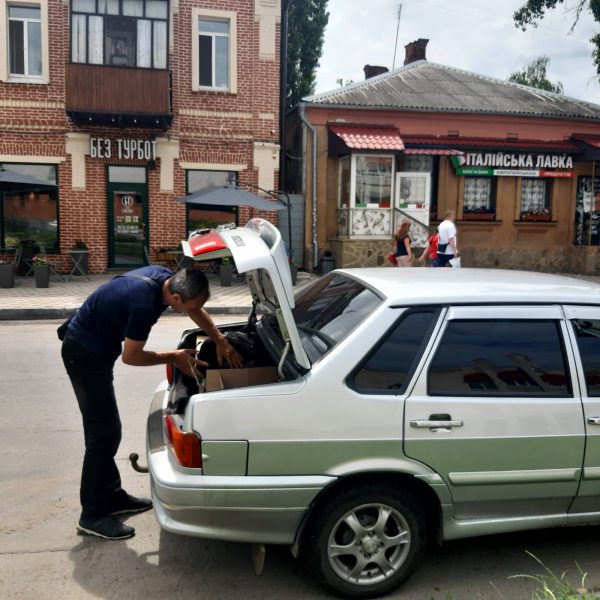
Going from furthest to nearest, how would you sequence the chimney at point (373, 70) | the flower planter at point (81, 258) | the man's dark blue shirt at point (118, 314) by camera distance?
the chimney at point (373, 70), the flower planter at point (81, 258), the man's dark blue shirt at point (118, 314)

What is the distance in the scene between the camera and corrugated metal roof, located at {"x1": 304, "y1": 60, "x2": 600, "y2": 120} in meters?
18.5

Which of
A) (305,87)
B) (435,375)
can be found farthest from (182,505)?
(305,87)

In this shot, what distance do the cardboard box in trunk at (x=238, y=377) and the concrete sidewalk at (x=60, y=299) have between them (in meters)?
8.68

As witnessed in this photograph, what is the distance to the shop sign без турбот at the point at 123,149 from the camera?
16.8 meters

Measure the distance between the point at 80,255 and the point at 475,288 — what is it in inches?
579

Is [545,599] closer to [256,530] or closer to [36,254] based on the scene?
[256,530]

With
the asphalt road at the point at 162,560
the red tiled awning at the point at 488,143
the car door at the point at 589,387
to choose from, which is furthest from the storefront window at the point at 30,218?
the car door at the point at 589,387

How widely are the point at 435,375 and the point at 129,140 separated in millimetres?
15231

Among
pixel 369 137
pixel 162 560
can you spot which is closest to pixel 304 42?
pixel 369 137

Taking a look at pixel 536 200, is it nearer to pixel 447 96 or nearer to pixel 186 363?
pixel 447 96

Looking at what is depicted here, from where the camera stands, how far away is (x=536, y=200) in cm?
2002

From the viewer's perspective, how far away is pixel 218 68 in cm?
1766

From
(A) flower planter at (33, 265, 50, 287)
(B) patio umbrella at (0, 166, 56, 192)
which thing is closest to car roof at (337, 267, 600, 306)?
(A) flower planter at (33, 265, 50, 287)

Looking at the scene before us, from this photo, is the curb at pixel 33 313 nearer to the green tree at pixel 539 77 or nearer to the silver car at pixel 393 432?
the silver car at pixel 393 432
